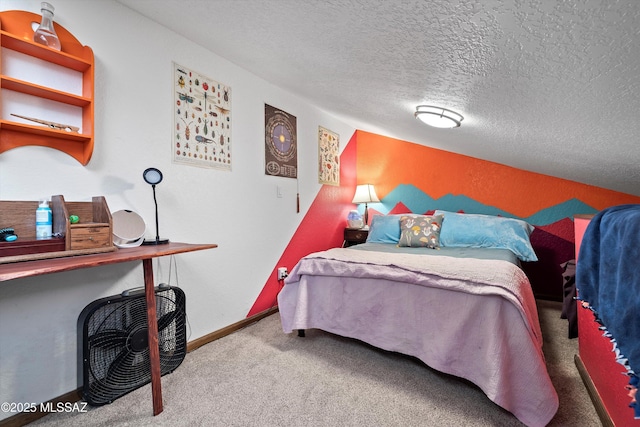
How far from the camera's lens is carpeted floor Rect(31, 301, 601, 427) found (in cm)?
135

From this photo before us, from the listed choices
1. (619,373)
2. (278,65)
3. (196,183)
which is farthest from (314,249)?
(619,373)

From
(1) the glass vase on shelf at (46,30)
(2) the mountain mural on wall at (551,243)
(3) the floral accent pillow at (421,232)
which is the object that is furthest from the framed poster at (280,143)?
(2) the mountain mural on wall at (551,243)

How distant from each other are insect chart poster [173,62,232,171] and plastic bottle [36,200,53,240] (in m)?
0.75

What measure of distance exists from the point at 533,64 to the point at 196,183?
197 cm

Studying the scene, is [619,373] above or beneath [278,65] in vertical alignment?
beneath

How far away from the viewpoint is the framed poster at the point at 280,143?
8.67 ft

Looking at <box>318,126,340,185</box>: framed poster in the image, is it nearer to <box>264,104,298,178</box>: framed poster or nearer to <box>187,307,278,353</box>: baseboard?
<box>264,104,298,178</box>: framed poster

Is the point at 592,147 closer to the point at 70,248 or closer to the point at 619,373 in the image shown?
the point at 619,373

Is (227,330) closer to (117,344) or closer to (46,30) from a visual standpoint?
(117,344)

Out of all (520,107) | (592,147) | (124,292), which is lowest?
(124,292)

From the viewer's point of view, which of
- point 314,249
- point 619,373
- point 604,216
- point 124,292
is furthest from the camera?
point 314,249

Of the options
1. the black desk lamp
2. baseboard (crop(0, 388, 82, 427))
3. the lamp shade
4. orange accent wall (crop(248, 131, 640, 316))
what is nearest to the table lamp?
the lamp shade

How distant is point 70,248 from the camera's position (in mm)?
1275

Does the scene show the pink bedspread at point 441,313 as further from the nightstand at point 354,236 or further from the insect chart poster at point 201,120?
the nightstand at point 354,236
